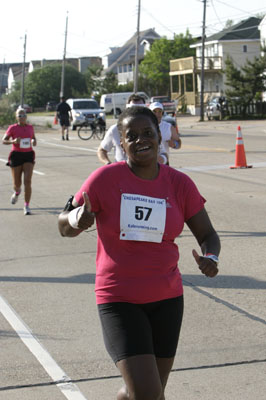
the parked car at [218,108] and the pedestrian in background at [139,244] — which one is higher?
the parked car at [218,108]

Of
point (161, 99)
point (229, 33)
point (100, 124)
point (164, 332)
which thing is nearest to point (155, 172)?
point (164, 332)

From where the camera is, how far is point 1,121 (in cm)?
5281

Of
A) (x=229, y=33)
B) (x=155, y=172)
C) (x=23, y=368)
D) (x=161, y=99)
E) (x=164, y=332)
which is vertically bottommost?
(x=23, y=368)

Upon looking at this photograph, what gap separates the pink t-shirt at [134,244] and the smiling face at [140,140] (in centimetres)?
8

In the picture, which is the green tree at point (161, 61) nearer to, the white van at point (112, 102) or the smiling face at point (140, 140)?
the white van at point (112, 102)

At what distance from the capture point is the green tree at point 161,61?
296 ft

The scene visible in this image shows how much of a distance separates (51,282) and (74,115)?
107 ft

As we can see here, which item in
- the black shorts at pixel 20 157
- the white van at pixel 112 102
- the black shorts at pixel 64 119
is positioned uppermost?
the white van at pixel 112 102

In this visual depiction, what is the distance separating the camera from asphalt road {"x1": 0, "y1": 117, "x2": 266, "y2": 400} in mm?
4648

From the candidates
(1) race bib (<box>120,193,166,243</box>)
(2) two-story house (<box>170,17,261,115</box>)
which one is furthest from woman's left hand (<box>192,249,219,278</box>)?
(2) two-story house (<box>170,17,261,115</box>)

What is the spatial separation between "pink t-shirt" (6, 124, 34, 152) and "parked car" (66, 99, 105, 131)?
24754 millimetres

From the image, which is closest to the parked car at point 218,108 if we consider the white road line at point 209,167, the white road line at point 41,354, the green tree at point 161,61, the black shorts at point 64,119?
the black shorts at point 64,119

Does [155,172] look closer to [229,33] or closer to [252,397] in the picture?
[252,397]

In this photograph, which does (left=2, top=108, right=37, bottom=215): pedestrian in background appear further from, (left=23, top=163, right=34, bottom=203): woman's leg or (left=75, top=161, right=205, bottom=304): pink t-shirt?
(left=75, top=161, right=205, bottom=304): pink t-shirt
